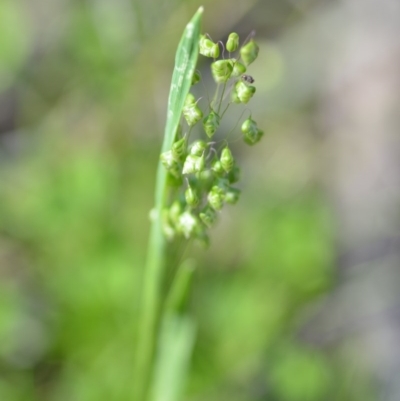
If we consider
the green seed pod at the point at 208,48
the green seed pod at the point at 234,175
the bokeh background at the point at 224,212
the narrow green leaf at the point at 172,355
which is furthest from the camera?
the bokeh background at the point at 224,212

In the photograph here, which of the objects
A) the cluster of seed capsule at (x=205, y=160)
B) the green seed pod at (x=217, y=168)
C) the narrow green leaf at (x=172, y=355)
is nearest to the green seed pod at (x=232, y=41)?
the cluster of seed capsule at (x=205, y=160)

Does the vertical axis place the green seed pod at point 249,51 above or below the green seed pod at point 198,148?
above

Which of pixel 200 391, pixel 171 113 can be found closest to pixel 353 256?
pixel 200 391

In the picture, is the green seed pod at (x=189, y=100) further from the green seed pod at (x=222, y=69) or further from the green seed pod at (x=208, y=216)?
the green seed pod at (x=208, y=216)

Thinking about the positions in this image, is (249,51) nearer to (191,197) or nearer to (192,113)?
(192,113)

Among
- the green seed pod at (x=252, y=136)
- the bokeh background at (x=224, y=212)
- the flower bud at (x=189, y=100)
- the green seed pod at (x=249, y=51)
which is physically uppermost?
the bokeh background at (x=224, y=212)

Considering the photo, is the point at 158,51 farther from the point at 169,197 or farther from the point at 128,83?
the point at 169,197

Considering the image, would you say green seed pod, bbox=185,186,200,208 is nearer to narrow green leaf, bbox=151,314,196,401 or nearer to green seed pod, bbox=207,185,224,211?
green seed pod, bbox=207,185,224,211

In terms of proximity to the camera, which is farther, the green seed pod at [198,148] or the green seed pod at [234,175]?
the green seed pod at [234,175]
